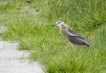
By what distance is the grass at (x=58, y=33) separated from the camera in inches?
310

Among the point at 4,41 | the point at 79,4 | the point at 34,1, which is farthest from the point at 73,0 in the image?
the point at 34,1

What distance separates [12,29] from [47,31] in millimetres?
839

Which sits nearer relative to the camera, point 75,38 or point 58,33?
point 75,38

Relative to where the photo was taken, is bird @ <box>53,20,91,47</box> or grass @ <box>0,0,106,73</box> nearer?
grass @ <box>0,0,106,73</box>

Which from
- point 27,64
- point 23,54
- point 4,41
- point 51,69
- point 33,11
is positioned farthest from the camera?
point 33,11

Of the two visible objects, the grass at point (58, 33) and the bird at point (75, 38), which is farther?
the bird at point (75, 38)

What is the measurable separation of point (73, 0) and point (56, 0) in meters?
0.82

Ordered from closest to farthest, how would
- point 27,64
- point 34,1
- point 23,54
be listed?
point 27,64 < point 23,54 < point 34,1

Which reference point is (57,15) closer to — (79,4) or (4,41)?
(79,4)

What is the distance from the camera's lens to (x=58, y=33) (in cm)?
1174

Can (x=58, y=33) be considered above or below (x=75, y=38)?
below

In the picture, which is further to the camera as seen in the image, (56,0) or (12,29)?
(56,0)

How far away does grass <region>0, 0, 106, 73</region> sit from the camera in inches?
310

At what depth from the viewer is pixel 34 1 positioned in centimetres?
1708
